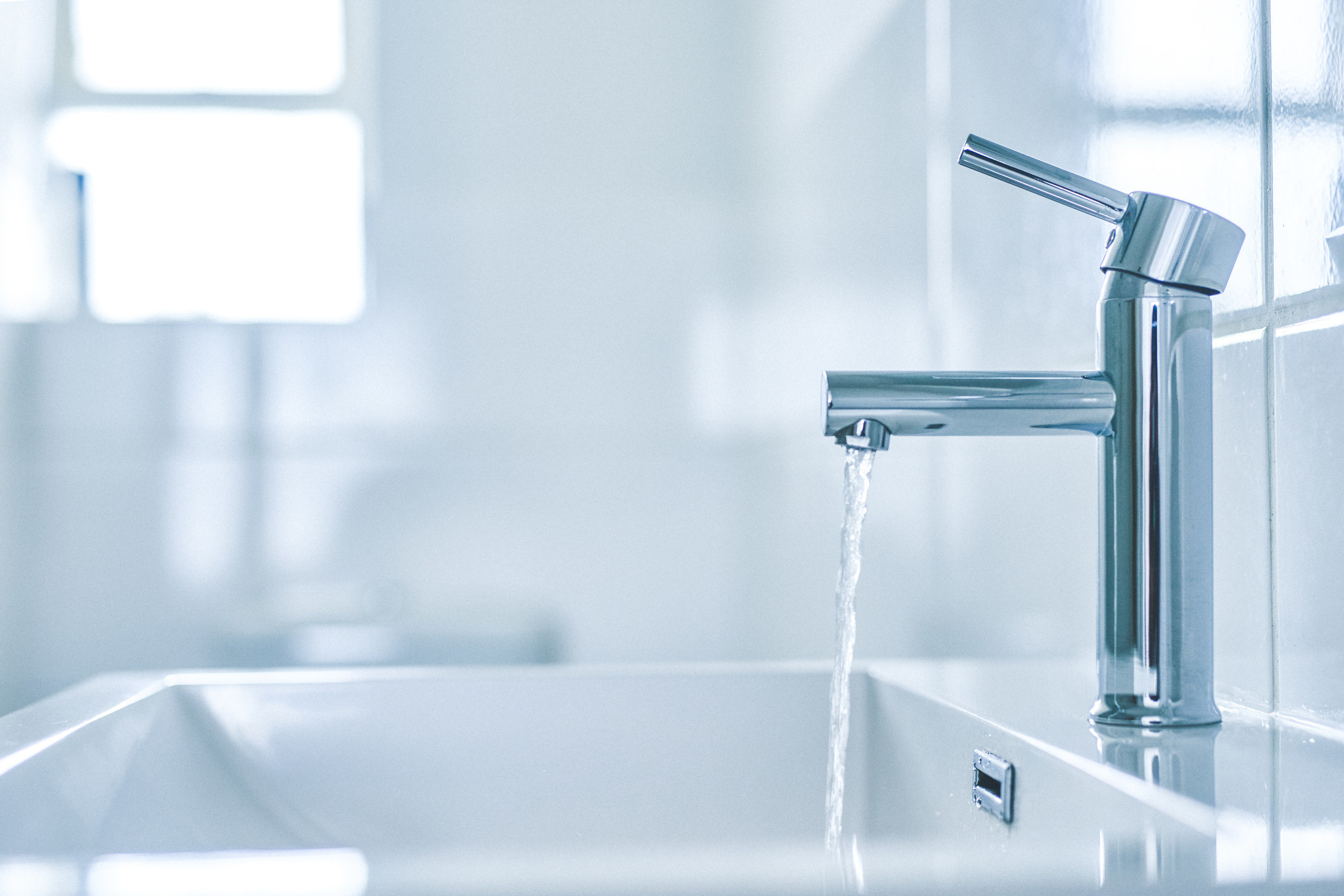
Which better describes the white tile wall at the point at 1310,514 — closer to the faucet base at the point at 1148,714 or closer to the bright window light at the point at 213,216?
the faucet base at the point at 1148,714

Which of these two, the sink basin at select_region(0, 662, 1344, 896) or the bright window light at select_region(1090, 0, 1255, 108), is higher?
the bright window light at select_region(1090, 0, 1255, 108)

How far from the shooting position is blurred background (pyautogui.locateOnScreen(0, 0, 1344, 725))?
1.11m

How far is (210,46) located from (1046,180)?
3.06ft

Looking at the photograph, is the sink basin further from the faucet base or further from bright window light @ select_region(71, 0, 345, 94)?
bright window light @ select_region(71, 0, 345, 94)

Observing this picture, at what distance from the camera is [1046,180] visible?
17.9 inches

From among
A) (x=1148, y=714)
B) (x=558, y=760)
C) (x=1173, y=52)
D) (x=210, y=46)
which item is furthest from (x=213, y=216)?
(x=1148, y=714)

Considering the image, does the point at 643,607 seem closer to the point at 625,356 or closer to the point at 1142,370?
the point at 625,356

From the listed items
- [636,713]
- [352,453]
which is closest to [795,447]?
[352,453]

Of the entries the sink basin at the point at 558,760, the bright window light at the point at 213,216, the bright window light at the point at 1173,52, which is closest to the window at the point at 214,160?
the bright window light at the point at 213,216

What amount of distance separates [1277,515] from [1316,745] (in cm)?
11

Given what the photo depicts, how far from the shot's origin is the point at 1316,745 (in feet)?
1.43

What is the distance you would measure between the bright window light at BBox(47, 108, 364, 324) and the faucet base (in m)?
0.85

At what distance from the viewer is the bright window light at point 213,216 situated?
3.68ft

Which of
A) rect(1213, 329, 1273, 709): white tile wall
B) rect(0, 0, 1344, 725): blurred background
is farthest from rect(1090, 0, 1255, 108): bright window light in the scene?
rect(0, 0, 1344, 725): blurred background
